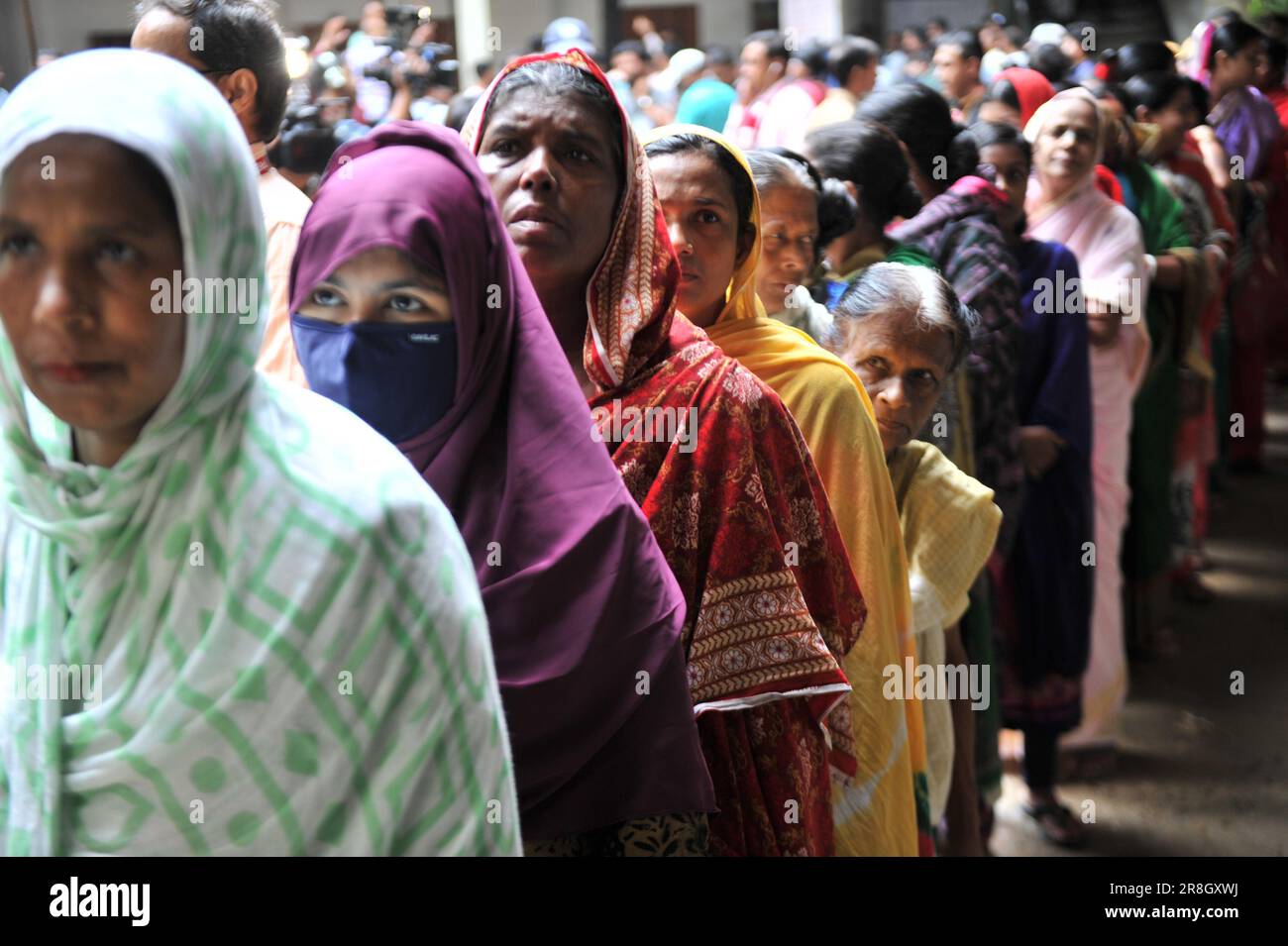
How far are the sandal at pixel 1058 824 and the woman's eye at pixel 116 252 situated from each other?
319 cm

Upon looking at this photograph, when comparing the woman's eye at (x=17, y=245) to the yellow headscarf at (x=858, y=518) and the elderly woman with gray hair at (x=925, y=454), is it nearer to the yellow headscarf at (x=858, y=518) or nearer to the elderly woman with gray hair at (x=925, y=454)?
the yellow headscarf at (x=858, y=518)

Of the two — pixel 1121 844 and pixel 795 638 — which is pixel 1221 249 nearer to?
pixel 1121 844

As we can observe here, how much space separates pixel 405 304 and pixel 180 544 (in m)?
0.40

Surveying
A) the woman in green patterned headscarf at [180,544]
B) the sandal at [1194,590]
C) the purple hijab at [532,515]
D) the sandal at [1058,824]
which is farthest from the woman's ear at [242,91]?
the sandal at [1194,590]

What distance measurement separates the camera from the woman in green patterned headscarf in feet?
3.17

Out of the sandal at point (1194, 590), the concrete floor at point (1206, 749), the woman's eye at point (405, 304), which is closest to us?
the woman's eye at point (405, 304)

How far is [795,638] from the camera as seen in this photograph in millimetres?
1642

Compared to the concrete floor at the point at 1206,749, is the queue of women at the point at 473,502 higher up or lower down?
higher up

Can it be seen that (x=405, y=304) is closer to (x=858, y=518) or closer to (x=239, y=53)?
(x=858, y=518)

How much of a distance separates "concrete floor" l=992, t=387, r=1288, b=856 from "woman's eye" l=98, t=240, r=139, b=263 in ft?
10.1

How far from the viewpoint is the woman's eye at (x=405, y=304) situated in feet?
4.37

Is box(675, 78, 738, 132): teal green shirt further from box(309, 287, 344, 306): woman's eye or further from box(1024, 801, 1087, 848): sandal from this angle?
box(309, 287, 344, 306): woman's eye

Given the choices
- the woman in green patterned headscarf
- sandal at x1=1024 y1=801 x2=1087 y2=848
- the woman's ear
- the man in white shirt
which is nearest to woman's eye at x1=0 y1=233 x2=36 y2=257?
the woman in green patterned headscarf

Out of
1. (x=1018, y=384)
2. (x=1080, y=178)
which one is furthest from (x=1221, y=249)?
(x=1018, y=384)
